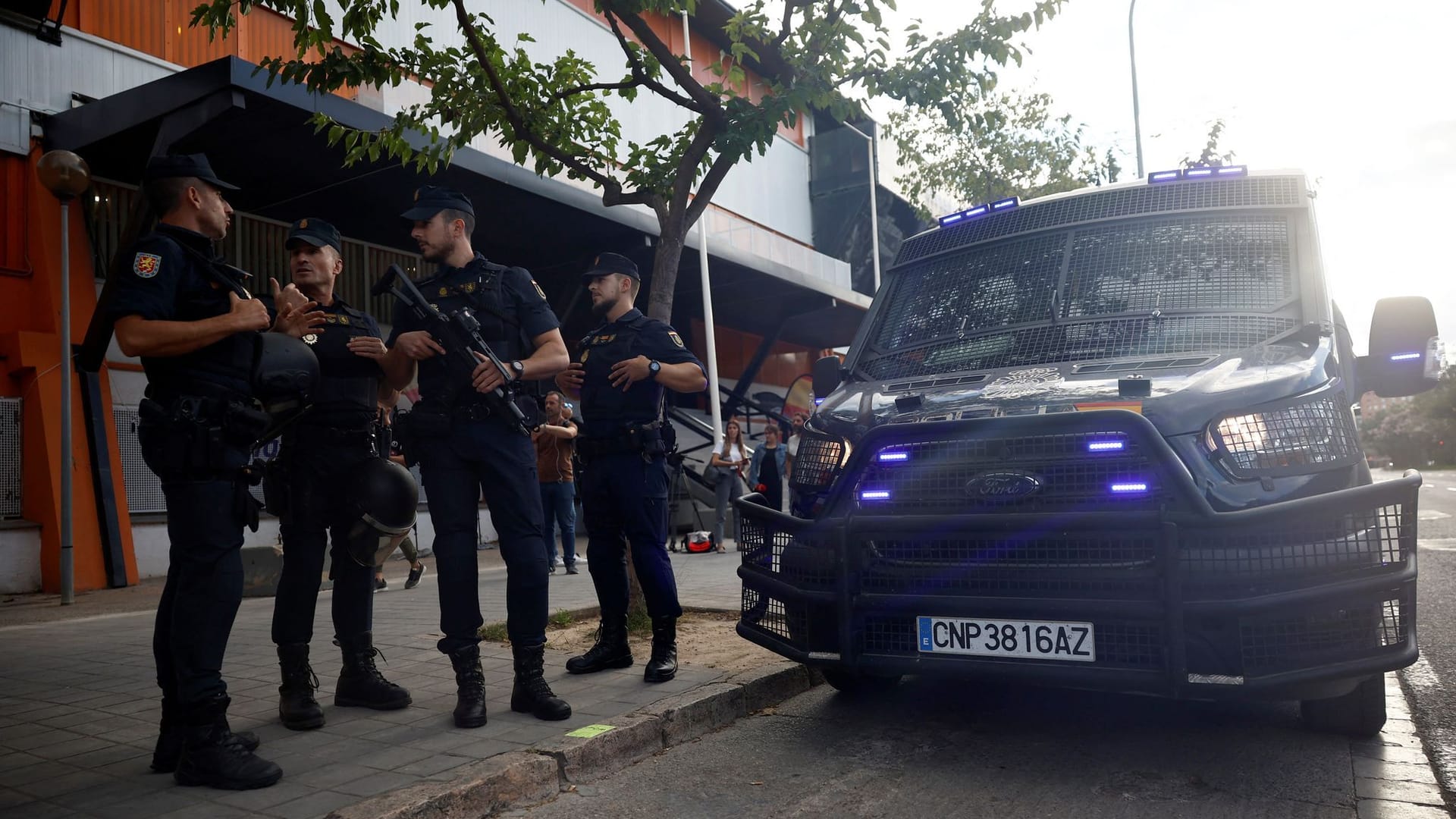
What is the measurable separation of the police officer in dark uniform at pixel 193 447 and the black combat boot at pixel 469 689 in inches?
30.2

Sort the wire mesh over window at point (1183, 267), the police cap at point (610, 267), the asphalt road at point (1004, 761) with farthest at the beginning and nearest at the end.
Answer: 1. the police cap at point (610, 267)
2. the wire mesh over window at point (1183, 267)
3. the asphalt road at point (1004, 761)

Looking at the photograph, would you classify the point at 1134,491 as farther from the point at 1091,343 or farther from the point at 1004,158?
the point at 1004,158

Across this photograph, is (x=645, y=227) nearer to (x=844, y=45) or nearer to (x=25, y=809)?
(x=844, y=45)

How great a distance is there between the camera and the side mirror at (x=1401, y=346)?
14.1 ft

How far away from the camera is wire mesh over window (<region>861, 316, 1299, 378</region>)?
4.17 m

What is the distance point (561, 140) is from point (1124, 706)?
4705 millimetres

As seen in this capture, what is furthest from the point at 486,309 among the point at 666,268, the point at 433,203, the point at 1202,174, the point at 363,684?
the point at 1202,174

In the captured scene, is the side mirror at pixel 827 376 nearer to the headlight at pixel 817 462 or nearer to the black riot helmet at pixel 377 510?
the headlight at pixel 817 462

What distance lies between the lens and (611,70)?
1978 cm

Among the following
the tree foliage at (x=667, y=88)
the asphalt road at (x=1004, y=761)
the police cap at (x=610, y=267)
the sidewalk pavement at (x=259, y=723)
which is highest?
the tree foliage at (x=667, y=88)

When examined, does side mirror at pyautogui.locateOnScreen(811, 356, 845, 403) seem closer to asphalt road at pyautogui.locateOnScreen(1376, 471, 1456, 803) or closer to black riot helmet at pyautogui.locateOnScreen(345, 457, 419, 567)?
black riot helmet at pyautogui.locateOnScreen(345, 457, 419, 567)

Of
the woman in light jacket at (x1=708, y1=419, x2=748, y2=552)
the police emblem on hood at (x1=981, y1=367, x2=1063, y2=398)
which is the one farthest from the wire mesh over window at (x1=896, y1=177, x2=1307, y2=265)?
the woman in light jacket at (x1=708, y1=419, x2=748, y2=552)

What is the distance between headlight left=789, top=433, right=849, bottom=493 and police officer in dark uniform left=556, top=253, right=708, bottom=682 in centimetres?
82

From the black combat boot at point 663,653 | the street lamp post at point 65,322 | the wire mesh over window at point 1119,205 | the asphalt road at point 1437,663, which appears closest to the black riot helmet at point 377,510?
the black combat boot at point 663,653
